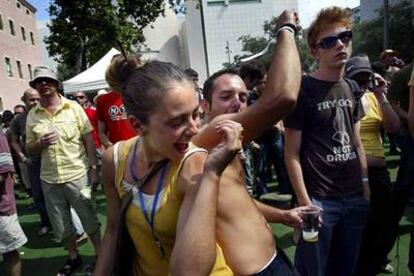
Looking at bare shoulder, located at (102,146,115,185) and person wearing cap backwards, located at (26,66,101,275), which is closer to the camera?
bare shoulder, located at (102,146,115,185)

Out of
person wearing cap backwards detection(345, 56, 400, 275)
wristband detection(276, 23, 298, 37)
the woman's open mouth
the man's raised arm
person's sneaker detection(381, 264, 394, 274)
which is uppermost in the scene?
wristband detection(276, 23, 298, 37)

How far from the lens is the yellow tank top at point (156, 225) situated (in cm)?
147

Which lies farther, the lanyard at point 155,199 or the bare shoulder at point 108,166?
the bare shoulder at point 108,166

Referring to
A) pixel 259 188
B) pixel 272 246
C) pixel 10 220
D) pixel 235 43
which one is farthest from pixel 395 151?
pixel 235 43

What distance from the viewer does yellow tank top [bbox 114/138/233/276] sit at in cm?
147

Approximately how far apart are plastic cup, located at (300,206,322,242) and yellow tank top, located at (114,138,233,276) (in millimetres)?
738

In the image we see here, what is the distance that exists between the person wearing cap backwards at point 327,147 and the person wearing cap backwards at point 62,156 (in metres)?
2.47

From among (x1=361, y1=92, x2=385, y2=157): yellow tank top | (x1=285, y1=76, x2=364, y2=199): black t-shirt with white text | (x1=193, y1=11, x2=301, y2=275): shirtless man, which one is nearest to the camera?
(x1=193, y1=11, x2=301, y2=275): shirtless man

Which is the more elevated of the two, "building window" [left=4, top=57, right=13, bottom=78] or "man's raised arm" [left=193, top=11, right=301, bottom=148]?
"building window" [left=4, top=57, right=13, bottom=78]

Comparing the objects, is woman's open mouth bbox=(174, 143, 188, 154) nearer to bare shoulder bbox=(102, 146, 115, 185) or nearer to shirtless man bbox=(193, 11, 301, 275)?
shirtless man bbox=(193, 11, 301, 275)

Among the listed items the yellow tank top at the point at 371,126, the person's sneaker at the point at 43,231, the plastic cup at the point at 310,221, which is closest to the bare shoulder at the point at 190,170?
the plastic cup at the point at 310,221

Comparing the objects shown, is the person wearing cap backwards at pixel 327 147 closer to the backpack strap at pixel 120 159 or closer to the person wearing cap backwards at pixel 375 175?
the person wearing cap backwards at pixel 375 175

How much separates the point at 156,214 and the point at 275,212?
0.72m

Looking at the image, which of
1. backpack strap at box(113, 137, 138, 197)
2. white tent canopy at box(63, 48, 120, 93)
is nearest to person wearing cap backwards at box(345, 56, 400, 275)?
backpack strap at box(113, 137, 138, 197)
